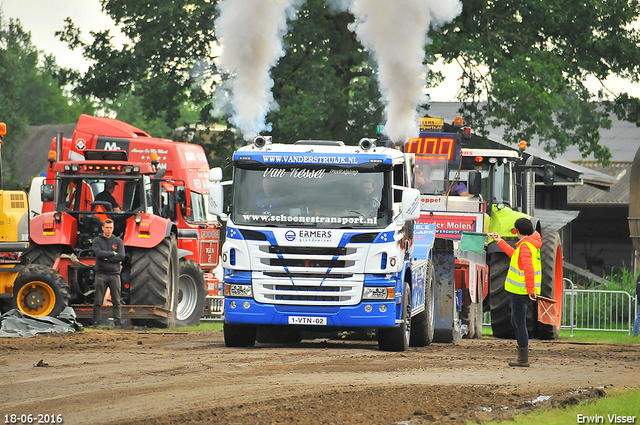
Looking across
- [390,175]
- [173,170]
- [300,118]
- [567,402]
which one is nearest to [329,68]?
[300,118]

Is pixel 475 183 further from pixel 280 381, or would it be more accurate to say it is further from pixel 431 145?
pixel 280 381

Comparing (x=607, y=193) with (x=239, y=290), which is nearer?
(x=239, y=290)

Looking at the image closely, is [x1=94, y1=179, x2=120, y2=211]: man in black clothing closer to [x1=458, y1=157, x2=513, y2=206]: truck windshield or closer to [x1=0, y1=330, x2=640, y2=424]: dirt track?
[x1=0, y1=330, x2=640, y2=424]: dirt track

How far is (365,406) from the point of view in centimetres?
912

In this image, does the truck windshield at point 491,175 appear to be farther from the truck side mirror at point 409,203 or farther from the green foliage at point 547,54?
the green foliage at point 547,54

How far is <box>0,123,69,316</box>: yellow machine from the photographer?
17141mm

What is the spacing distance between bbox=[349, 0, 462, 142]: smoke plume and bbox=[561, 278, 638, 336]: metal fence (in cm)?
652

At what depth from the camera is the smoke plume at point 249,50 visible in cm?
2073

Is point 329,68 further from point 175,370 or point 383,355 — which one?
point 175,370

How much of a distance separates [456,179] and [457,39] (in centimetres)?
1334

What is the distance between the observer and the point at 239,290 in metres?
13.9

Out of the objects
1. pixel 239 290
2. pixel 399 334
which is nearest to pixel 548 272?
pixel 399 334

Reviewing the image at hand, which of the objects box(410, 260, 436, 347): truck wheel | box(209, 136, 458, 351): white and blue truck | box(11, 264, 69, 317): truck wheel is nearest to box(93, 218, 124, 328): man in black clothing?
box(11, 264, 69, 317): truck wheel

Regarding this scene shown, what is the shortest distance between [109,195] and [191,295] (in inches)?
127
